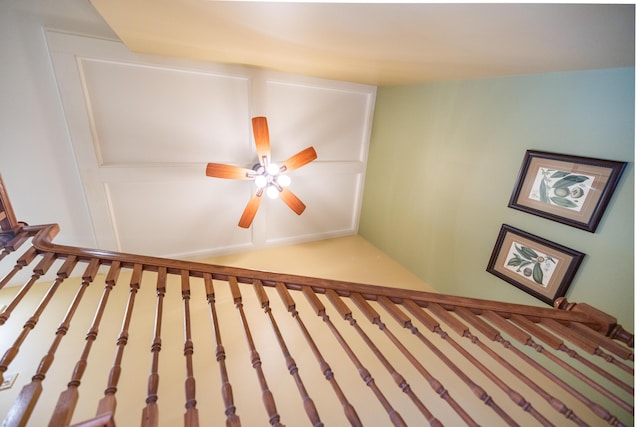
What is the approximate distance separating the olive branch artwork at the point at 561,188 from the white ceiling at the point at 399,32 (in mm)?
651

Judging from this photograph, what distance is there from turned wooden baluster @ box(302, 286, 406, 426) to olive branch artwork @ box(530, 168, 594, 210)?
5.79 ft

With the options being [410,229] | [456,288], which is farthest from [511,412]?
[410,229]

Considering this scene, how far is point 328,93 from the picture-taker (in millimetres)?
3148

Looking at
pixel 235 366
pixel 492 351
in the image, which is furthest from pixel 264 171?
pixel 492 351

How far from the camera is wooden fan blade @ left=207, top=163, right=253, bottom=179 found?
236 cm

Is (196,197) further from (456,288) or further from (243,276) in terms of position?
(456,288)

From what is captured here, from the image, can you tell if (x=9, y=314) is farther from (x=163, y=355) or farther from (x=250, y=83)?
(x=250, y=83)

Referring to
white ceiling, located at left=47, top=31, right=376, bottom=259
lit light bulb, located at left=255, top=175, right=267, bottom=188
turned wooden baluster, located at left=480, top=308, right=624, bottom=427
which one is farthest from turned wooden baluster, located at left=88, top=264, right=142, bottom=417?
white ceiling, located at left=47, top=31, right=376, bottom=259

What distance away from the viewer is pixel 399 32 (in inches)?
48.1

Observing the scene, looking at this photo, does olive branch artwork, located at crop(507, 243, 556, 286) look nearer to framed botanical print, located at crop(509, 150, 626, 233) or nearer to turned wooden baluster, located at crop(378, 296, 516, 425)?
framed botanical print, located at crop(509, 150, 626, 233)

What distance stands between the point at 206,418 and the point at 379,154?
3.13 metres

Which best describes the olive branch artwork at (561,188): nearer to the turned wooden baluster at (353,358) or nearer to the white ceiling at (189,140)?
the turned wooden baluster at (353,358)

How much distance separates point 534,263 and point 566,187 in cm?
61

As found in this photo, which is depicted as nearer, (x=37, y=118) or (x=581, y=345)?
(x=581, y=345)
